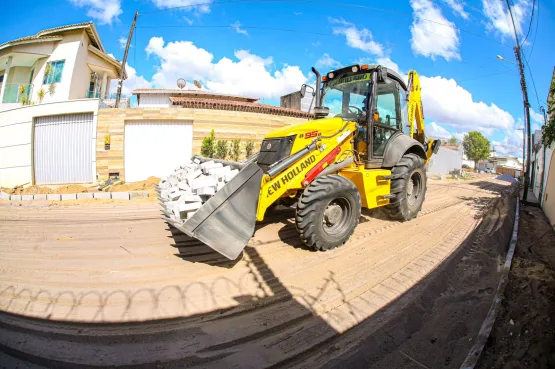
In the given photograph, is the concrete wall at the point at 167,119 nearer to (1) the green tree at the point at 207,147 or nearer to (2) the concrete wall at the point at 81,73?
(1) the green tree at the point at 207,147

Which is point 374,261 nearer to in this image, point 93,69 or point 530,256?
point 530,256

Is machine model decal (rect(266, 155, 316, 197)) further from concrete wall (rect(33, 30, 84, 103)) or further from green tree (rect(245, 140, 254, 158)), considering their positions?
concrete wall (rect(33, 30, 84, 103))

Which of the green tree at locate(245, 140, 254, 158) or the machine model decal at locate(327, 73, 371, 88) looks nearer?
the machine model decal at locate(327, 73, 371, 88)

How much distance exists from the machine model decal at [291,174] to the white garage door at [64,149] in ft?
36.9

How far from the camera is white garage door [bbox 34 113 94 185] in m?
11.8

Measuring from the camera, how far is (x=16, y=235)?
16.1 ft

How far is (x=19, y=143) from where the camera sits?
12602 mm

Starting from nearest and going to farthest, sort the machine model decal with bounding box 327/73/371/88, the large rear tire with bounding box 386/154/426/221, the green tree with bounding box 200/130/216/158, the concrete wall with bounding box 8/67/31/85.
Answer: the machine model decal with bounding box 327/73/371/88 < the large rear tire with bounding box 386/154/426/221 < the green tree with bounding box 200/130/216/158 < the concrete wall with bounding box 8/67/31/85

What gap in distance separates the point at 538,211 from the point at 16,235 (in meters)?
15.4

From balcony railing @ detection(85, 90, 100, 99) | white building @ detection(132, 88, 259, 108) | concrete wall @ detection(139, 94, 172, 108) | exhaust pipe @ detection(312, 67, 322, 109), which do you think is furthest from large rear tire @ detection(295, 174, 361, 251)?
balcony railing @ detection(85, 90, 100, 99)

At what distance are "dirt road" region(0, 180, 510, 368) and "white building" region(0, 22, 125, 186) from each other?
7.98 m

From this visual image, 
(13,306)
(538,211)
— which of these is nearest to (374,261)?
(13,306)

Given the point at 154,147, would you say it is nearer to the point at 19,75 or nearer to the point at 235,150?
the point at 235,150

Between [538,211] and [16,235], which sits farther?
[538,211]
